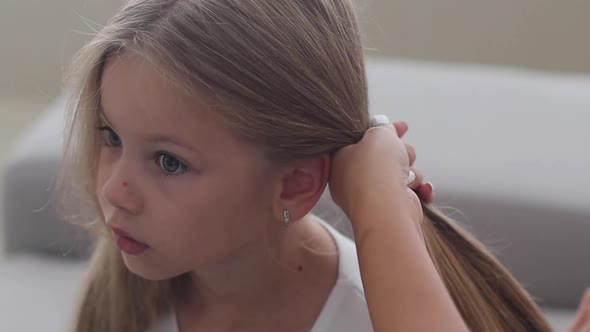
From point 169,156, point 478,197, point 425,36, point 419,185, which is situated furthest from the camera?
point 425,36

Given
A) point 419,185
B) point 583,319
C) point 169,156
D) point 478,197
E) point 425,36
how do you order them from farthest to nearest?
point 425,36 → point 478,197 → point 419,185 → point 169,156 → point 583,319

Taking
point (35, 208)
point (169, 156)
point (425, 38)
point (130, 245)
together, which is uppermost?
point (425, 38)

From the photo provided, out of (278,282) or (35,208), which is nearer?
(278,282)

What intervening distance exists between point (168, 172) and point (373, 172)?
0.21m

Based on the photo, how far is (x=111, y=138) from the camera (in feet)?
3.12

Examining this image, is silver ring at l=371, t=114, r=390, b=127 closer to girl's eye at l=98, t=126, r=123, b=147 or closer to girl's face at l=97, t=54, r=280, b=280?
girl's face at l=97, t=54, r=280, b=280

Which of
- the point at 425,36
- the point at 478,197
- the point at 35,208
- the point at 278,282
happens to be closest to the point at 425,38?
the point at 425,36

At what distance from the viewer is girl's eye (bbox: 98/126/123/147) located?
944 millimetres

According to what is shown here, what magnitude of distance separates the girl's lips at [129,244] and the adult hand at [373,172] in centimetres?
21

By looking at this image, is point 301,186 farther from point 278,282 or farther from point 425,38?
point 425,38

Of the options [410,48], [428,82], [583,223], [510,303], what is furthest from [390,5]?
[510,303]

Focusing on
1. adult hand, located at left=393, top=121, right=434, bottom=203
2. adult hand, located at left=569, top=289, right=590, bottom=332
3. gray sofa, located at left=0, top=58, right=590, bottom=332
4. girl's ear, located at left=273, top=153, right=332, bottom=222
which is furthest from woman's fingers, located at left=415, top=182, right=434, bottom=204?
gray sofa, located at left=0, top=58, right=590, bottom=332

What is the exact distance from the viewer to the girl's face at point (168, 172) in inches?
35.0

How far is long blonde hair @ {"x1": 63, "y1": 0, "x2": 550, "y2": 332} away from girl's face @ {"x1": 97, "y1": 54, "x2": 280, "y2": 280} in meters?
0.02
